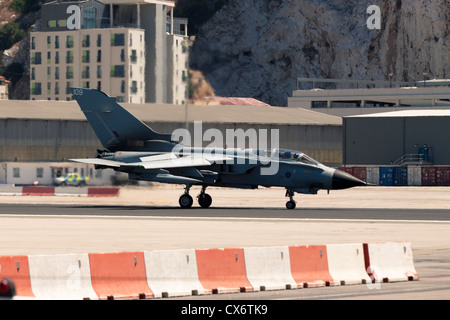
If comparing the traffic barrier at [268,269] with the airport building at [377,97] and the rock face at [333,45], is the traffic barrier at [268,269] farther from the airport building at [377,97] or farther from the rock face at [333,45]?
the rock face at [333,45]

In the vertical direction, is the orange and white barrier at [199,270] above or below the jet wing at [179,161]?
below

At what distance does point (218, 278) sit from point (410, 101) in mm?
116762

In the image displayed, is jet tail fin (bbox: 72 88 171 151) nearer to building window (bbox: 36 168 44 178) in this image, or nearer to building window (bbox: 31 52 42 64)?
building window (bbox: 36 168 44 178)

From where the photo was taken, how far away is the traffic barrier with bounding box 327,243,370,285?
18531 millimetres

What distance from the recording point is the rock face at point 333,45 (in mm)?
141750

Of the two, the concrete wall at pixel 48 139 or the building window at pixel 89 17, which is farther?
the building window at pixel 89 17

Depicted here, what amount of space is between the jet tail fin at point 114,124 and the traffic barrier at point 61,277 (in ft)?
96.5

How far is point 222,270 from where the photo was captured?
17.2 metres

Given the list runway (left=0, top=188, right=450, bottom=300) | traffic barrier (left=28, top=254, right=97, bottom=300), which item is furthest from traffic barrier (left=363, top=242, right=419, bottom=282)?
traffic barrier (left=28, top=254, right=97, bottom=300)

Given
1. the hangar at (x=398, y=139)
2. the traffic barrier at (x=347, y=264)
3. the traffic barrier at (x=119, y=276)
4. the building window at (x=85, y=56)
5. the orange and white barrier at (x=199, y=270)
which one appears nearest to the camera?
the orange and white barrier at (x=199, y=270)

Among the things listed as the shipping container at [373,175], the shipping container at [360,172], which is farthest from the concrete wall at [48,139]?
the shipping container at [373,175]

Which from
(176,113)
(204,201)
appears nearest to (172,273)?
(204,201)

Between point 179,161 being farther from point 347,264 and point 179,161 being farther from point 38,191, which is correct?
point 347,264
